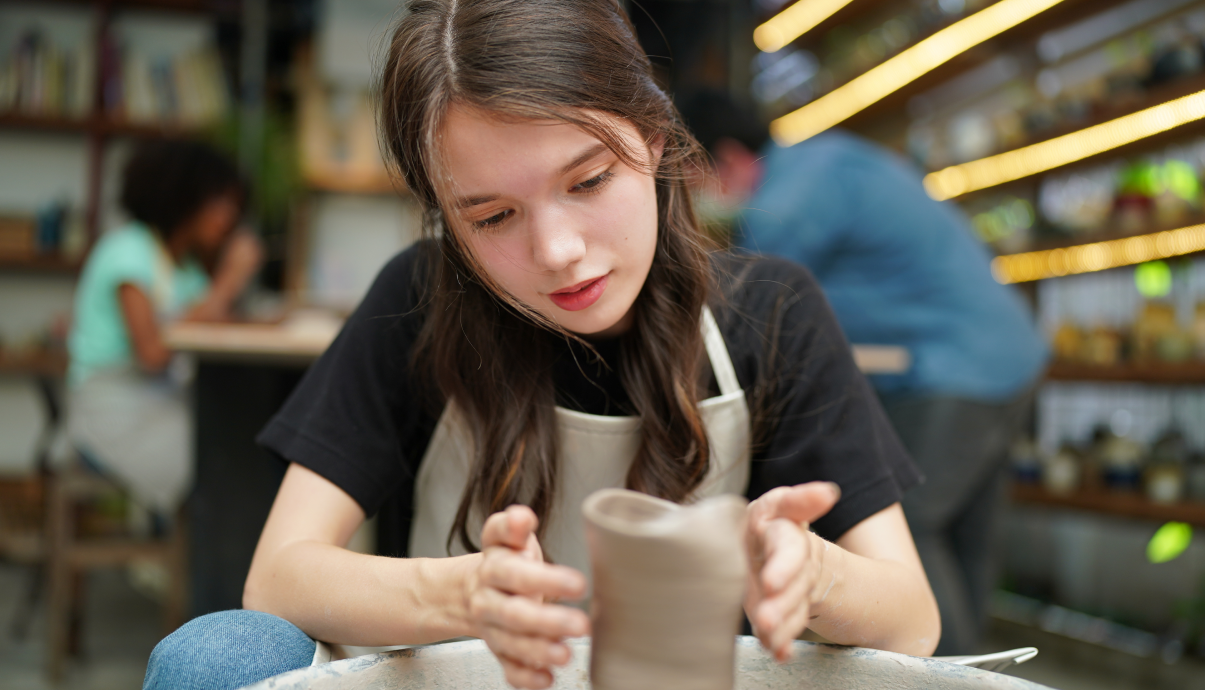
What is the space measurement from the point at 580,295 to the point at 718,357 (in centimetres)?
22

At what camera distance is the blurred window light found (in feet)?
9.20

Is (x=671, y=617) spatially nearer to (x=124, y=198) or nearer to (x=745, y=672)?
(x=745, y=672)

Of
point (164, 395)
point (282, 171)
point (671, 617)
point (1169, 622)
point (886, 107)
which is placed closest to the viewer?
point (671, 617)

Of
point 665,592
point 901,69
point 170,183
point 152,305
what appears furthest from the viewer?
point 901,69

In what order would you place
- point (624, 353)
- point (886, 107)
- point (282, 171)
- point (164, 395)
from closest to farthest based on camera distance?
point (624, 353) → point (164, 395) → point (282, 171) → point (886, 107)

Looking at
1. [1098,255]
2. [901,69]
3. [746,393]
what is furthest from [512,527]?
[901,69]

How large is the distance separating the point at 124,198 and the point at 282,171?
0.89 metres

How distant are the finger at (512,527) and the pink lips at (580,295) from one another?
274mm

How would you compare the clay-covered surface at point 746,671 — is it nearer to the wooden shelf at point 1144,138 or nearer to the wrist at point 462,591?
the wrist at point 462,591

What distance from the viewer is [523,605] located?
50cm

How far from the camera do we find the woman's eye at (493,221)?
2.42ft

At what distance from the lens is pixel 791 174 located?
194 centimetres

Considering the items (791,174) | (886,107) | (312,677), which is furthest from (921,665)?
(886,107)

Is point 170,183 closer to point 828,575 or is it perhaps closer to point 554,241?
point 554,241
